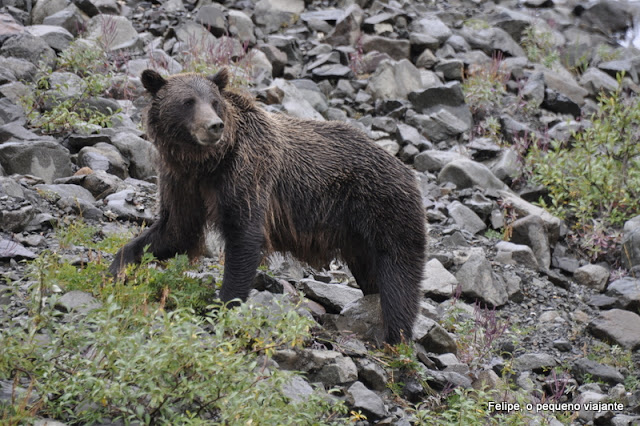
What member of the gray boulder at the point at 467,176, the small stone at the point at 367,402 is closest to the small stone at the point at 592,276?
the gray boulder at the point at 467,176

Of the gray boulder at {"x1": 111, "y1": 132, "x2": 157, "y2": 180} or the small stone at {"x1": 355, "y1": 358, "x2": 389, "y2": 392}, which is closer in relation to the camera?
the small stone at {"x1": 355, "y1": 358, "x2": 389, "y2": 392}

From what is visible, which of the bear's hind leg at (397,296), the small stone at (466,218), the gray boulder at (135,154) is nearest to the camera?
the bear's hind leg at (397,296)

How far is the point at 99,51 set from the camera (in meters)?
10.5

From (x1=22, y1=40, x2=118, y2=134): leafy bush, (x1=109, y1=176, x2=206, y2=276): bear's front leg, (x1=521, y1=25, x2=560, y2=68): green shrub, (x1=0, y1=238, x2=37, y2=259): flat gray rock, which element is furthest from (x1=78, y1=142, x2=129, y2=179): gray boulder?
(x1=521, y1=25, x2=560, y2=68): green shrub

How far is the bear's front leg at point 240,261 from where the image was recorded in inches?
207

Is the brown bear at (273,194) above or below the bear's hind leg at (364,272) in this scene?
above

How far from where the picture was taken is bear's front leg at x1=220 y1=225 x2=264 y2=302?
5.27 m

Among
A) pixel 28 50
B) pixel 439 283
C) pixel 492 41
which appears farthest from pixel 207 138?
pixel 492 41

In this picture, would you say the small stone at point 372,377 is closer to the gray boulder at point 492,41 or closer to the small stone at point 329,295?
the small stone at point 329,295

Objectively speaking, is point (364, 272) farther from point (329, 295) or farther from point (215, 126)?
point (215, 126)

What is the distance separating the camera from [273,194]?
582 centimetres

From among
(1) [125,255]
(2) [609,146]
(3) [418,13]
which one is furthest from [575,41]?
(1) [125,255]

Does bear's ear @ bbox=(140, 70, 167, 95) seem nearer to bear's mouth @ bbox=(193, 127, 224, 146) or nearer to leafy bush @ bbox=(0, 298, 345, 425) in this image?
bear's mouth @ bbox=(193, 127, 224, 146)

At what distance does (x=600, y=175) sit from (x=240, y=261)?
6.58 metres
